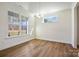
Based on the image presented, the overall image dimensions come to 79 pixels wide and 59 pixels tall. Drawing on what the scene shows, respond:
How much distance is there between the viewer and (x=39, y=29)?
7.22ft

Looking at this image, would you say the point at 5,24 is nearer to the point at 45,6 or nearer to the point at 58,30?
the point at 45,6

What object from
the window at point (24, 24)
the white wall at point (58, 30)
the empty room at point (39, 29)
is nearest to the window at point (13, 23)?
the empty room at point (39, 29)

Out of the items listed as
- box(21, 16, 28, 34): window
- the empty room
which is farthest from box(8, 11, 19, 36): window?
box(21, 16, 28, 34): window

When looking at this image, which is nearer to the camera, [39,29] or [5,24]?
[5,24]

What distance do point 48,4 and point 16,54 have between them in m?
1.27

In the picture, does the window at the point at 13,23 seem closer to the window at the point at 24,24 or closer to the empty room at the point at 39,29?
the empty room at the point at 39,29

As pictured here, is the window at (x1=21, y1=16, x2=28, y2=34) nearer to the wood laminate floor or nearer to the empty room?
the empty room

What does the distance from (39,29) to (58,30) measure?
16.8 inches

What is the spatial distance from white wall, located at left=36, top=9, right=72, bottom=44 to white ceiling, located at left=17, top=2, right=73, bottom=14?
0.17m

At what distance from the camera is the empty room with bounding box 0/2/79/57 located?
6.72ft

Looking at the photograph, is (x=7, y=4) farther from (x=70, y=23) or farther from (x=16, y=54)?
(x=70, y=23)

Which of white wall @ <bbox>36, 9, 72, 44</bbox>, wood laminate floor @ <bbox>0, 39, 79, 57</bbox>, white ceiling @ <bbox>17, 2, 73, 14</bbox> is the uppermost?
white ceiling @ <bbox>17, 2, 73, 14</bbox>

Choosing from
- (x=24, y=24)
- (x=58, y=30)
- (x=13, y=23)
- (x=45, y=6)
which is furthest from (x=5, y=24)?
(x=58, y=30)

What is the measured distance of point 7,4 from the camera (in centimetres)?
203
